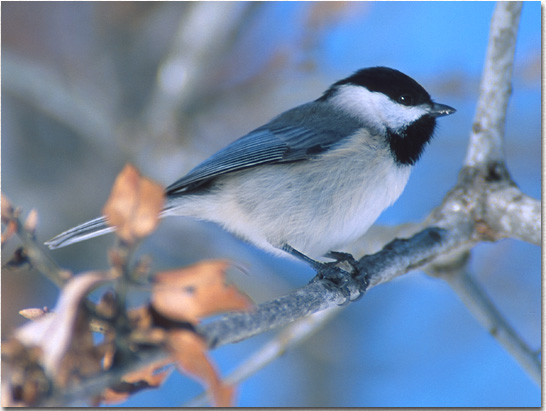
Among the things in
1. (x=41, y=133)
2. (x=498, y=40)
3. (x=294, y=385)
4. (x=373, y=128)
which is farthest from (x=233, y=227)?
(x=41, y=133)

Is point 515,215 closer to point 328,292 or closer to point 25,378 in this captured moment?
point 328,292

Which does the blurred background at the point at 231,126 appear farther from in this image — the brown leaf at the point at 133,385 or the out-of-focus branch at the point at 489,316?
the brown leaf at the point at 133,385

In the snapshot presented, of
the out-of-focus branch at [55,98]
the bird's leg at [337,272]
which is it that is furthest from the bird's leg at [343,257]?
the out-of-focus branch at [55,98]

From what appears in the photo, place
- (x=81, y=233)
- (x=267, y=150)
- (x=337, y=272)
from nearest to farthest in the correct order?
(x=81, y=233) → (x=337, y=272) → (x=267, y=150)

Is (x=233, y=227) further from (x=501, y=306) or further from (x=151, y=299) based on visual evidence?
(x=501, y=306)

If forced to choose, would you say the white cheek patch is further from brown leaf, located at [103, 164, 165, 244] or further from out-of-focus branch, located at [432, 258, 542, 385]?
brown leaf, located at [103, 164, 165, 244]

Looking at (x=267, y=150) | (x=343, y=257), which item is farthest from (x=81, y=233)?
(x=343, y=257)
